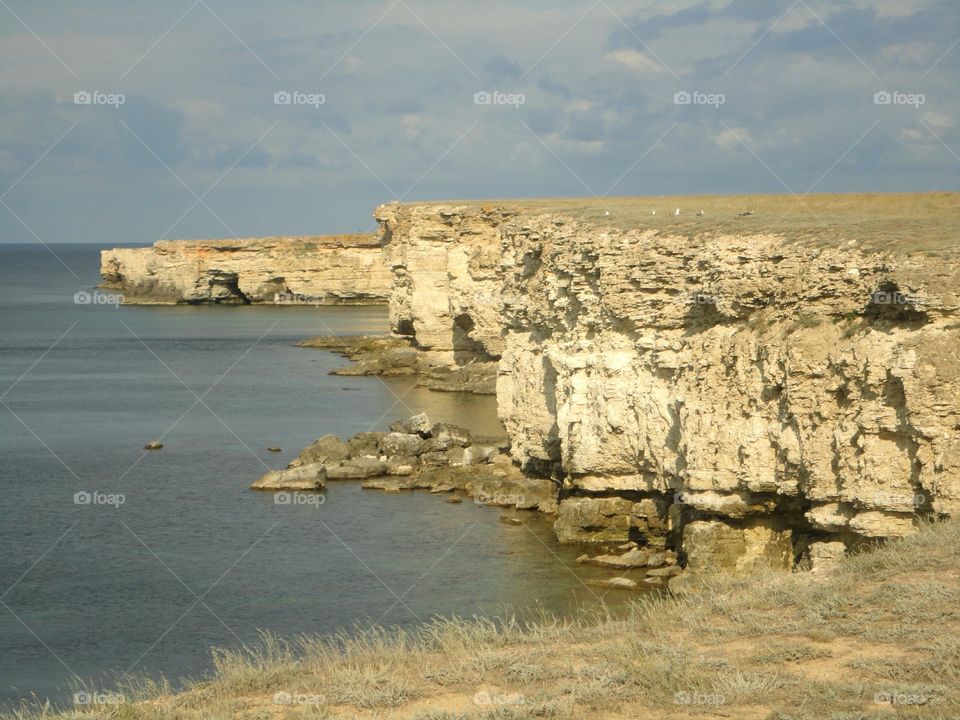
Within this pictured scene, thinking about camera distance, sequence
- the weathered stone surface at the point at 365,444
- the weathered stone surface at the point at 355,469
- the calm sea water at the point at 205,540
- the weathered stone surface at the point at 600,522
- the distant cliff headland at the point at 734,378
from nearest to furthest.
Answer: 1. the distant cliff headland at the point at 734,378
2. the calm sea water at the point at 205,540
3. the weathered stone surface at the point at 600,522
4. the weathered stone surface at the point at 355,469
5. the weathered stone surface at the point at 365,444

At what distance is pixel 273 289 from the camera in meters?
112

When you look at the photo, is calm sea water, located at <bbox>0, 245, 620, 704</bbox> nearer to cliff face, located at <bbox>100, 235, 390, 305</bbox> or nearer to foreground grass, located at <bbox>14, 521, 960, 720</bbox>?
foreground grass, located at <bbox>14, 521, 960, 720</bbox>

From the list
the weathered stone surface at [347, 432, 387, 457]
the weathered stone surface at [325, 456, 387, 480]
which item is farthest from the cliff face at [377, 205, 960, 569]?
the weathered stone surface at [347, 432, 387, 457]

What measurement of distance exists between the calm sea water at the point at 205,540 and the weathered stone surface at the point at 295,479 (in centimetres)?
57

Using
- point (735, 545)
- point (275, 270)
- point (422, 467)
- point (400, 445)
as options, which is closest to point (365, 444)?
point (400, 445)

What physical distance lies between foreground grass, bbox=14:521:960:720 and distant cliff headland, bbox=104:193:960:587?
452cm

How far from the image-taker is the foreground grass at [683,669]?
1216 centimetres

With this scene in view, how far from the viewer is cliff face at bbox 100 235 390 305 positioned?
108 metres

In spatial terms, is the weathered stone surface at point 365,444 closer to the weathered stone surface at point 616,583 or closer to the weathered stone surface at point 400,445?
the weathered stone surface at point 400,445

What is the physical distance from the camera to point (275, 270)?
358 feet

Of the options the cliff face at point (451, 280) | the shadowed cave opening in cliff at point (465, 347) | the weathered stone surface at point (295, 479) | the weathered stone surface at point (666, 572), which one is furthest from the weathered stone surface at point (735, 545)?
the shadowed cave opening in cliff at point (465, 347)

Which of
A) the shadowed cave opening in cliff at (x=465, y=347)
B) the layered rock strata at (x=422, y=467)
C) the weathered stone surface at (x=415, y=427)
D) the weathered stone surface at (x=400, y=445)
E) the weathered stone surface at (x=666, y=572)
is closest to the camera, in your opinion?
the weathered stone surface at (x=666, y=572)

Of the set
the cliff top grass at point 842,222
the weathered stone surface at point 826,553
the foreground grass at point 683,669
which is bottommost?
the foreground grass at point 683,669

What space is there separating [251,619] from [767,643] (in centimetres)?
1313
